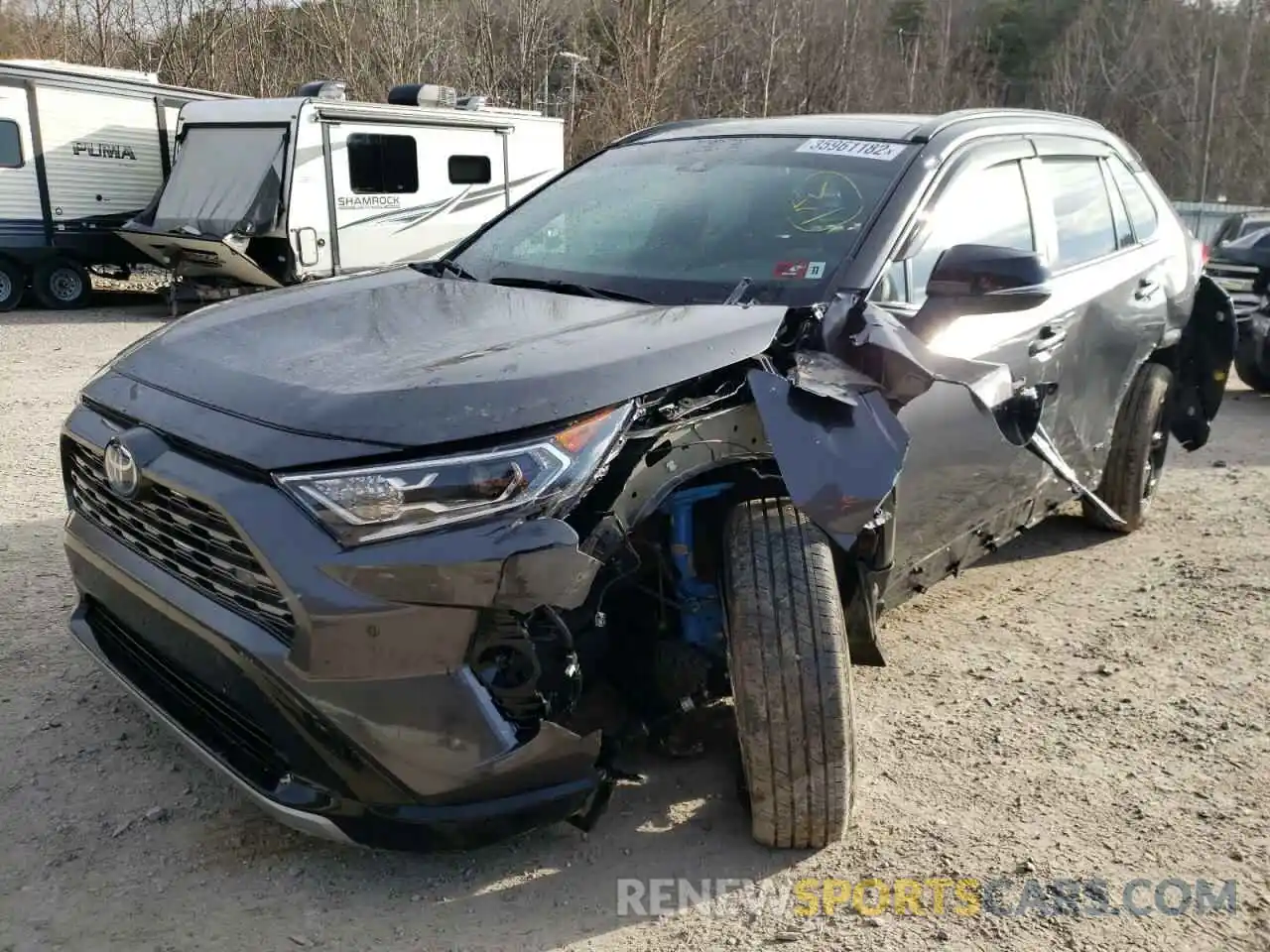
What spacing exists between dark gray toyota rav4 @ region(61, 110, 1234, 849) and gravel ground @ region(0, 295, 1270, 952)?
25cm

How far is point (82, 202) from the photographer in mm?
14328

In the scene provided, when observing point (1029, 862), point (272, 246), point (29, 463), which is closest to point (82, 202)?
point (272, 246)

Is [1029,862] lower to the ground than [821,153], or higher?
lower

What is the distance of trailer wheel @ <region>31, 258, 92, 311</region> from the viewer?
46.4ft

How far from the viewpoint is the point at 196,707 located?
8.64ft

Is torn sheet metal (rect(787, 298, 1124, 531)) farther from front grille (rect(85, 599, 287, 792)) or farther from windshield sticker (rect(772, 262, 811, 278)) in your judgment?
front grille (rect(85, 599, 287, 792))

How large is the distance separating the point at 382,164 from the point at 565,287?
11198mm

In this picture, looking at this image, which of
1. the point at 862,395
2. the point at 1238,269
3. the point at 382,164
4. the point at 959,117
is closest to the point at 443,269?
the point at 862,395

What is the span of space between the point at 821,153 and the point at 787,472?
1.52m

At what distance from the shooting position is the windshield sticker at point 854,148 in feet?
11.6

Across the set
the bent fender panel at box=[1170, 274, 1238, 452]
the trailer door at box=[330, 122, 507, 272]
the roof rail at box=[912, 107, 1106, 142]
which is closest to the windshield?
the roof rail at box=[912, 107, 1106, 142]

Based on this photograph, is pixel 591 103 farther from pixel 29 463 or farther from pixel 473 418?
pixel 473 418

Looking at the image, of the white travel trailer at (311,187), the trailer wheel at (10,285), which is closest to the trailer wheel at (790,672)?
the white travel trailer at (311,187)

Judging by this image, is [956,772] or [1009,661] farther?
[1009,661]
